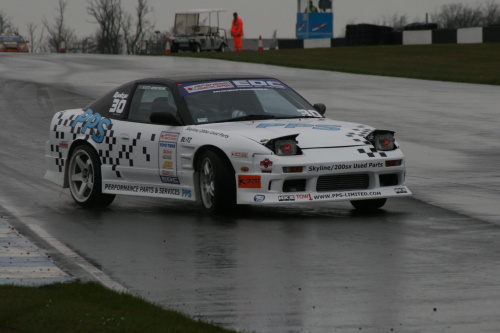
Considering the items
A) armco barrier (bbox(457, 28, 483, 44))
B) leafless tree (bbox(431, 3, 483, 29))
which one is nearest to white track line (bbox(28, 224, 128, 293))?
armco barrier (bbox(457, 28, 483, 44))

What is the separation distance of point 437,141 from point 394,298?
36.7ft

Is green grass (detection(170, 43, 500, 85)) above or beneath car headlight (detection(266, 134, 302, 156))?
above

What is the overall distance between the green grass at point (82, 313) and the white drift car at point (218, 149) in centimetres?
366

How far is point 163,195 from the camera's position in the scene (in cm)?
1130

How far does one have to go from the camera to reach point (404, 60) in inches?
1528

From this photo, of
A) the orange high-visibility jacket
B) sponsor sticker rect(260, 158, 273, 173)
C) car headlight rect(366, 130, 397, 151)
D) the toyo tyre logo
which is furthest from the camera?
the orange high-visibility jacket

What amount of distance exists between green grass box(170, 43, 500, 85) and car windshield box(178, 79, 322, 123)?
18.5m

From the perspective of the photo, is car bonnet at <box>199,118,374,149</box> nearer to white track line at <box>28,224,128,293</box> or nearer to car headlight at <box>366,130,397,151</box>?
car headlight at <box>366,130,397,151</box>

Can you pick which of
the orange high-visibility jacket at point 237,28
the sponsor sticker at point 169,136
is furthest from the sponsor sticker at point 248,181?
the orange high-visibility jacket at point 237,28

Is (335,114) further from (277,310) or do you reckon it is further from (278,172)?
(277,310)

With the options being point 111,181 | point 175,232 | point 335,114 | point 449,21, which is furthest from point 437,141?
point 449,21

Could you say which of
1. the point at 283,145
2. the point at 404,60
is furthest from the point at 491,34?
the point at 283,145

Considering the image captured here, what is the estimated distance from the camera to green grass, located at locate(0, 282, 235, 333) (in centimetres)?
590

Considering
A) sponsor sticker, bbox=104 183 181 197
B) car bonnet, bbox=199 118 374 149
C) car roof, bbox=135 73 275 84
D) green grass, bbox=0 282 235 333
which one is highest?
car roof, bbox=135 73 275 84
